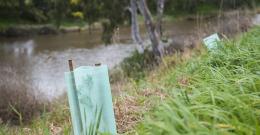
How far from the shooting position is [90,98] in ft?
12.3

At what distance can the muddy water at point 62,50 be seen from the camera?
1377 centimetres

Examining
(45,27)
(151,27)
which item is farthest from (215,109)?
(45,27)

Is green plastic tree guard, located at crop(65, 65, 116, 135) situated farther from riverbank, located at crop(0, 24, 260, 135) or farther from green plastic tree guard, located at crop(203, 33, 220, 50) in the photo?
green plastic tree guard, located at crop(203, 33, 220, 50)

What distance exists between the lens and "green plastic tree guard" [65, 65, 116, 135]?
12.1ft

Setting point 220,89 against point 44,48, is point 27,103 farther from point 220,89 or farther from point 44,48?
point 44,48

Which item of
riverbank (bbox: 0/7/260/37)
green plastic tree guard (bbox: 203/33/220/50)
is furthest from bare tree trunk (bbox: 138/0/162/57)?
riverbank (bbox: 0/7/260/37)

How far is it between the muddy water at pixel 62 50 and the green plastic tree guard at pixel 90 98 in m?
6.53

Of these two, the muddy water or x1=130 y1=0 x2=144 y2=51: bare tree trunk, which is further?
x1=130 y1=0 x2=144 y2=51: bare tree trunk

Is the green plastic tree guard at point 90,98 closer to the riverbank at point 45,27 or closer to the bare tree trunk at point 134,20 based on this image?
the bare tree trunk at point 134,20

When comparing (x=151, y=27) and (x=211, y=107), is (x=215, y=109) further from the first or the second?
(x=151, y=27)

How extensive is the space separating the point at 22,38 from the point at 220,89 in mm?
29255

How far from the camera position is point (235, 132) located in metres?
2.87

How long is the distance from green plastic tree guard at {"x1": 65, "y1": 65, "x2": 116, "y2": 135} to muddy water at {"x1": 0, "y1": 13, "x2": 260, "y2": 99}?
6527 mm

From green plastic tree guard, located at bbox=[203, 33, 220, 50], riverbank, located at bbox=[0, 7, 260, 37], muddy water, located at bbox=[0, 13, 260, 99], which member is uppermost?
green plastic tree guard, located at bbox=[203, 33, 220, 50]
